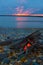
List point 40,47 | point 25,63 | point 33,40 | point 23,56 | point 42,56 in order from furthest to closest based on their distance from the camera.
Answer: point 33,40
point 40,47
point 42,56
point 23,56
point 25,63

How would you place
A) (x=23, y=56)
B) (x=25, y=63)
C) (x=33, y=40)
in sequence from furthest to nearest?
(x=33, y=40), (x=23, y=56), (x=25, y=63)

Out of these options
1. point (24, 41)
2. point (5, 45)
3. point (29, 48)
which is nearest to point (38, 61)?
point (29, 48)

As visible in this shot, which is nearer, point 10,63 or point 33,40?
point 10,63

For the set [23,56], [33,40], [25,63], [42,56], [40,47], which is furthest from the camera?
[33,40]

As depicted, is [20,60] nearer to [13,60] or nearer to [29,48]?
[13,60]

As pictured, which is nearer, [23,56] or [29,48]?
[23,56]

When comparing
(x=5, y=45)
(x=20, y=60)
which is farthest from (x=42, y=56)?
(x=5, y=45)

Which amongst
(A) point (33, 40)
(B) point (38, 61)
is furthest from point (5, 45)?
(B) point (38, 61)

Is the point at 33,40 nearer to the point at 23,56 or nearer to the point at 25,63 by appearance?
the point at 23,56
